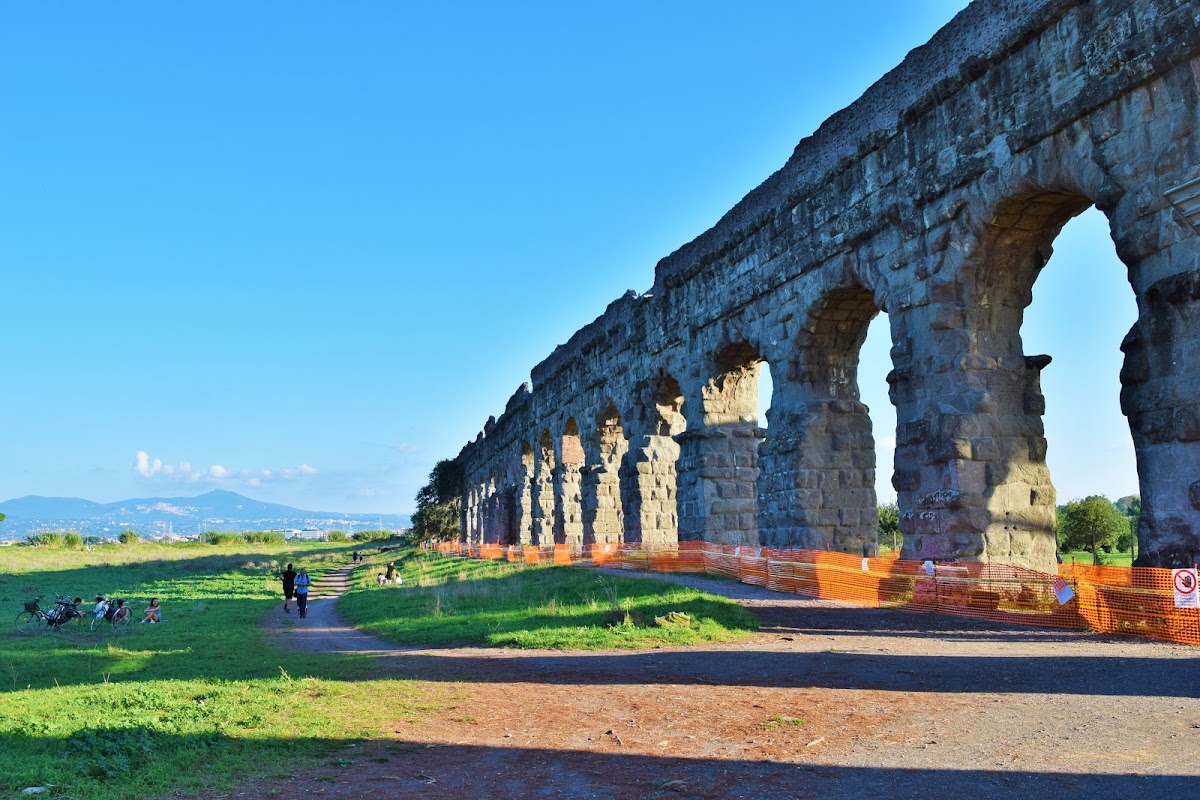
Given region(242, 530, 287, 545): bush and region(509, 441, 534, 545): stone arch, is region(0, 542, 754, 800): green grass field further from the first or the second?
region(242, 530, 287, 545): bush

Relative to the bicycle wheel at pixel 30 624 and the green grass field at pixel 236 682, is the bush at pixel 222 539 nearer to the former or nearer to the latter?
the green grass field at pixel 236 682

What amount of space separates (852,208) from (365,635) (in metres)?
9.21

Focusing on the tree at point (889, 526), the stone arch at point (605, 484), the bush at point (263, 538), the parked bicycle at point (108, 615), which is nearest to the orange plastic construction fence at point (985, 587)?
the stone arch at point (605, 484)

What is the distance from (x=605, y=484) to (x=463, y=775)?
66.8 feet

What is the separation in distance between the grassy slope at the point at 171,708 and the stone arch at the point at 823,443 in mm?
7537

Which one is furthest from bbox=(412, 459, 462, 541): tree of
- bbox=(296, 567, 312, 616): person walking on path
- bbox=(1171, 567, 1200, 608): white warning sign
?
bbox=(1171, 567, 1200, 608): white warning sign

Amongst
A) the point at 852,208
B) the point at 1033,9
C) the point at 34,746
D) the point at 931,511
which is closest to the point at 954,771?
the point at 34,746

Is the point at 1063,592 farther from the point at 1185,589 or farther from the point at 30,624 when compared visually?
the point at 30,624

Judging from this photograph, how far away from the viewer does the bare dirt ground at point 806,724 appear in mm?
4777

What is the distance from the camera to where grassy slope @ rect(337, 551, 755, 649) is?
10289 mm

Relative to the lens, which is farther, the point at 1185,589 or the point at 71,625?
the point at 71,625

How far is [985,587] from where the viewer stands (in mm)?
10781

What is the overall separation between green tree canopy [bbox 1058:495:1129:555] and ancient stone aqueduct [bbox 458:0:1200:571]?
21.2m

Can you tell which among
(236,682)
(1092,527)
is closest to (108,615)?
(236,682)
